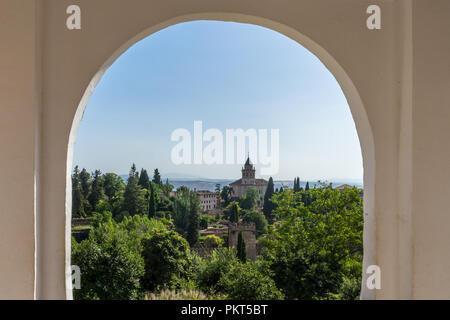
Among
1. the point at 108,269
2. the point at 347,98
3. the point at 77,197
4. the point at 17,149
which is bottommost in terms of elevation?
the point at 108,269

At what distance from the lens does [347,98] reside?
1446 millimetres

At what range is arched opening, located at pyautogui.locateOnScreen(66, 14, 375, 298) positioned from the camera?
4.29 ft

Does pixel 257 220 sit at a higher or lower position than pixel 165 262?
higher

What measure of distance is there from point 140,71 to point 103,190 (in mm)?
5828

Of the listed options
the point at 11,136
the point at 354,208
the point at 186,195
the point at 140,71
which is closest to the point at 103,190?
the point at 186,195

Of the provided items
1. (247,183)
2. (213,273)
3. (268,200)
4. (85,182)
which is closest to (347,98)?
(213,273)

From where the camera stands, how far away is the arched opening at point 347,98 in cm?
131

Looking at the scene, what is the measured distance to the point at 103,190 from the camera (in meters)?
12.9

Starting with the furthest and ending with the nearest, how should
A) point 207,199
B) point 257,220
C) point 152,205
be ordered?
1. point 152,205
2. point 207,199
3. point 257,220

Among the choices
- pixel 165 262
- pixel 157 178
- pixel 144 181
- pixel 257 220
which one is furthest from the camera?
pixel 144 181

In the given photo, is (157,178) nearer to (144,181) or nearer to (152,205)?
(144,181)

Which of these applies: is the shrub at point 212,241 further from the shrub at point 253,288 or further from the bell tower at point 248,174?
the shrub at point 253,288

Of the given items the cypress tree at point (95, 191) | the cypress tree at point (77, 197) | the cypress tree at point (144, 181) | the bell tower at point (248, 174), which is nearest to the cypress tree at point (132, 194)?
the cypress tree at point (144, 181)
